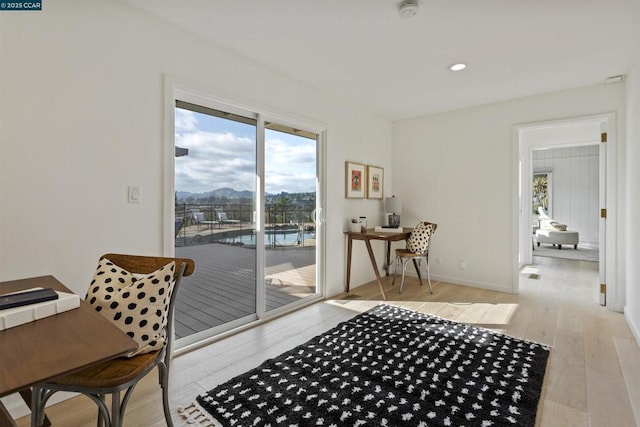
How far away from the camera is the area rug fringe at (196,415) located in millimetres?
1671

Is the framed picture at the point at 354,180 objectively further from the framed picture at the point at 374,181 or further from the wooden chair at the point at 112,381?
the wooden chair at the point at 112,381

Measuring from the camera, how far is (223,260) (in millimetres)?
2846

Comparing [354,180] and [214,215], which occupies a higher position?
[354,180]

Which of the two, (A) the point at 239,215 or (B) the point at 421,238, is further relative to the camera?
(B) the point at 421,238

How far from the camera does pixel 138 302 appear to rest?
55.3 inches

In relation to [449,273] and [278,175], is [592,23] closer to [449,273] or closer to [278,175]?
[278,175]

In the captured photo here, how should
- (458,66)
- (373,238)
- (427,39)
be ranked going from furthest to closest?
(373,238), (458,66), (427,39)

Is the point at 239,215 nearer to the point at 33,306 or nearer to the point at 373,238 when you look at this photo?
the point at 373,238

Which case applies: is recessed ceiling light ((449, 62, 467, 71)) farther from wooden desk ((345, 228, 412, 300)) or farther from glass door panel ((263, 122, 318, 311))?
wooden desk ((345, 228, 412, 300))

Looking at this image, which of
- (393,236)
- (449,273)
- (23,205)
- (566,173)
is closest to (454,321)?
(393,236)

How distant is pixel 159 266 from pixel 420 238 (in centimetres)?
321

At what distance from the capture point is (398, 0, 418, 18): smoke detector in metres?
2.05

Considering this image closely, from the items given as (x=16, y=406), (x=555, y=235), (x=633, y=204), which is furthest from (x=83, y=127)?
(x=555, y=235)

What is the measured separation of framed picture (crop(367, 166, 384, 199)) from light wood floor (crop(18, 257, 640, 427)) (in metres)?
1.27
